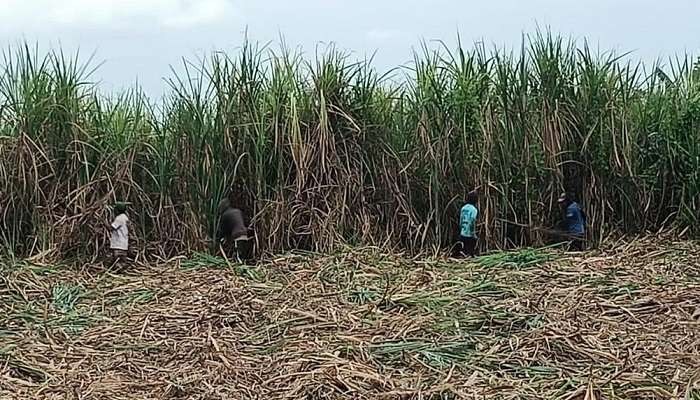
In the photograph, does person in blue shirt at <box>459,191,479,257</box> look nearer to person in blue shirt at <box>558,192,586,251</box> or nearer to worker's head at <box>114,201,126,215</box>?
person in blue shirt at <box>558,192,586,251</box>

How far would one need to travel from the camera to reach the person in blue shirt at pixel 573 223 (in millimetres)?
6992

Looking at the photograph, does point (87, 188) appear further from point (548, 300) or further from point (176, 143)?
point (548, 300)

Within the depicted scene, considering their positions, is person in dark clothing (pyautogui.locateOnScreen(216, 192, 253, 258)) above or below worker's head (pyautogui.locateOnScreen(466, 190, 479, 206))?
below

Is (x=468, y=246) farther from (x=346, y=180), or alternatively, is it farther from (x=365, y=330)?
(x=365, y=330)

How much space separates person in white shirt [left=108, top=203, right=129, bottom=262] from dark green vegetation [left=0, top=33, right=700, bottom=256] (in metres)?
0.20

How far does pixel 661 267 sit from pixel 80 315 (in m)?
3.90

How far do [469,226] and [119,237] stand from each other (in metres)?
2.86

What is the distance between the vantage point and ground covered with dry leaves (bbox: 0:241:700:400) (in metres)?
3.70

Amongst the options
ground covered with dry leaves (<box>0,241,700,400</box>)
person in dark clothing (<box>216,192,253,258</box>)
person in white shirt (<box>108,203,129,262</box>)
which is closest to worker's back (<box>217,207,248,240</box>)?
person in dark clothing (<box>216,192,253,258</box>)

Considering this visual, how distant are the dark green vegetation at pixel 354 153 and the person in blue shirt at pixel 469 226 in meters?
0.15

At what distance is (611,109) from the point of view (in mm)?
7312

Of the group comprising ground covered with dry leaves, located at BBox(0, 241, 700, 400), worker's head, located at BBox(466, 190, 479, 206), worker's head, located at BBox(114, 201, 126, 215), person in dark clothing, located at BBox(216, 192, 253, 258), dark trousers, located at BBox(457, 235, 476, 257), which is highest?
worker's head, located at BBox(466, 190, 479, 206)

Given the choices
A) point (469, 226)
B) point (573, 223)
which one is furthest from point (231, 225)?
point (573, 223)

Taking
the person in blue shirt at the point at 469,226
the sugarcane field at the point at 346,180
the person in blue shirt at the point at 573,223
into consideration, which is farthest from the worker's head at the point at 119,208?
the person in blue shirt at the point at 573,223
